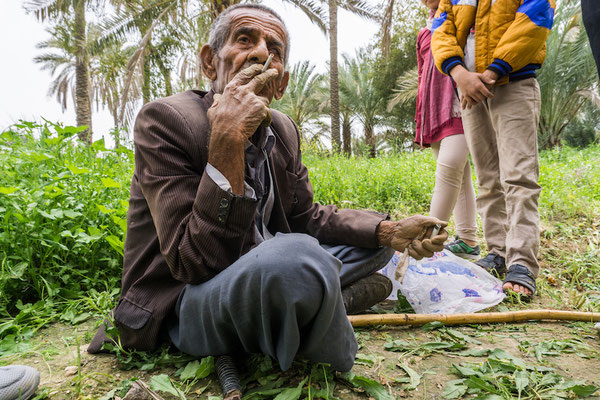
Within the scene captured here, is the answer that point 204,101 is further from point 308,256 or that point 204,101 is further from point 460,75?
point 460,75

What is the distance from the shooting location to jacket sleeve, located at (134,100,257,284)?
1.15m

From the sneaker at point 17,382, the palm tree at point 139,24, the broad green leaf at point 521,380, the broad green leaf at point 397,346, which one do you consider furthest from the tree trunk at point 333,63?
the sneaker at point 17,382

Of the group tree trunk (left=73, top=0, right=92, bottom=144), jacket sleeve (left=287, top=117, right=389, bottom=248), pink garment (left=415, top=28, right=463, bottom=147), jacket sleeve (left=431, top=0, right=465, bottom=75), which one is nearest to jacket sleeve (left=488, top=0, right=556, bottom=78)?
jacket sleeve (left=431, top=0, right=465, bottom=75)

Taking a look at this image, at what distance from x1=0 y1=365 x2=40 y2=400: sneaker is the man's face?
118 cm

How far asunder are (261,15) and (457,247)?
2.10 m

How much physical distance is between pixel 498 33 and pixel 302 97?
20.2 m

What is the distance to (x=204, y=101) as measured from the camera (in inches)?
58.4

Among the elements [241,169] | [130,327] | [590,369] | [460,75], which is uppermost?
[460,75]

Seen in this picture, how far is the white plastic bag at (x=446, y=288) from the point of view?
1975 millimetres

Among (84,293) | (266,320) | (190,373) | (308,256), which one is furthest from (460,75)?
(84,293)

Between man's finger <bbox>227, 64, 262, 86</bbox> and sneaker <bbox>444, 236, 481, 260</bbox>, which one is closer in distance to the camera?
man's finger <bbox>227, 64, 262, 86</bbox>

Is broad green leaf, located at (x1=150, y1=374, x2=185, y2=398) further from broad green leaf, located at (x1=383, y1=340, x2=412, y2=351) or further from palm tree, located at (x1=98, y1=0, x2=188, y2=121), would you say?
palm tree, located at (x1=98, y1=0, x2=188, y2=121)

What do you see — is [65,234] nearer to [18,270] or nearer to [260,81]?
[18,270]

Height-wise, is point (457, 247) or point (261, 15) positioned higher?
point (261, 15)
